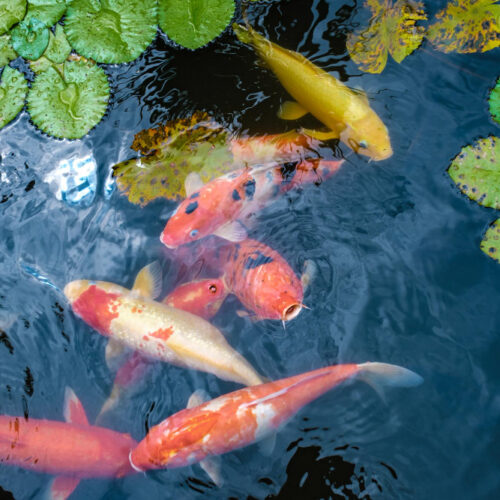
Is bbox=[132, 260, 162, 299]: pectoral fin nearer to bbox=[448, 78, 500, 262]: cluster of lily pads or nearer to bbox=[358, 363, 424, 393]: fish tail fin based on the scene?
bbox=[358, 363, 424, 393]: fish tail fin

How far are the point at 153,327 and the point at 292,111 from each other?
65.8 inches

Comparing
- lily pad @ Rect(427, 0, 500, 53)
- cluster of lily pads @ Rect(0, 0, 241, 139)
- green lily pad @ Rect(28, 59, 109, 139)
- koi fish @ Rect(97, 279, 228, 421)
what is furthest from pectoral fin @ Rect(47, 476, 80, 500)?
lily pad @ Rect(427, 0, 500, 53)

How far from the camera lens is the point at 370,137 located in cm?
294

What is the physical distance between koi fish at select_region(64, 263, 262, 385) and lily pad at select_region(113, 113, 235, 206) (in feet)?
1.86

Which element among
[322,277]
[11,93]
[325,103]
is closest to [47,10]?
[11,93]

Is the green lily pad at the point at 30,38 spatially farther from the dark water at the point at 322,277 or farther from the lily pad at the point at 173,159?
the lily pad at the point at 173,159

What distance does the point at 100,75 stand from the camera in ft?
10.4

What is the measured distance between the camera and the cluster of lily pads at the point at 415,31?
3.06m

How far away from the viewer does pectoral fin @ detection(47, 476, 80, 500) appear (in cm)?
243

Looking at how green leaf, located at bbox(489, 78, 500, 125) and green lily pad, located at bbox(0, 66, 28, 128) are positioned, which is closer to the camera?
green leaf, located at bbox(489, 78, 500, 125)

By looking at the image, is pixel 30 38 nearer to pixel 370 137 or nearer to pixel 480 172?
pixel 370 137

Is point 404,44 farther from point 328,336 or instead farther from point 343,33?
point 328,336

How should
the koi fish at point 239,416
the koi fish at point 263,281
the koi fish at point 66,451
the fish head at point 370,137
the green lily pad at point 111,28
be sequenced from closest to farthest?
the koi fish at point 239,416, the koi fish at point 66,451, the koi fish at point 263,281, the fish head at point 370,137, the green lily pad at point 111,28

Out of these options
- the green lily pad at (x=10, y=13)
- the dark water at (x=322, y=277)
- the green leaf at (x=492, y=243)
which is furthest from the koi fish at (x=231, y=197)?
the green lily pad at (x=10, y=13)
